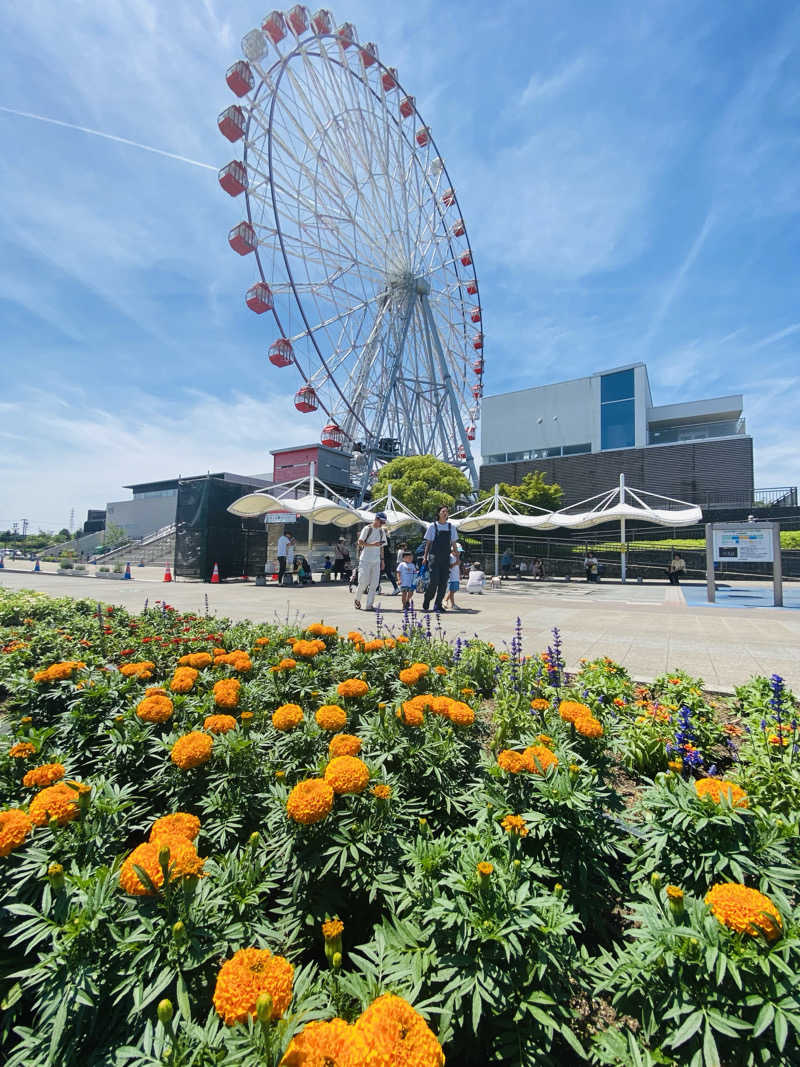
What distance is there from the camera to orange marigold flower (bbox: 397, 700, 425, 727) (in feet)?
6.82

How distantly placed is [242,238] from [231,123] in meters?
3.86

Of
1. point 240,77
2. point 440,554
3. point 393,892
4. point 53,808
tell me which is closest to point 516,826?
point 393,892

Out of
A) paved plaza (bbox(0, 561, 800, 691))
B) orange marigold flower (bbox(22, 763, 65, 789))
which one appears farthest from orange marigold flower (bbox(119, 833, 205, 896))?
paved plaza (bbox(0, 561, 800, 691))

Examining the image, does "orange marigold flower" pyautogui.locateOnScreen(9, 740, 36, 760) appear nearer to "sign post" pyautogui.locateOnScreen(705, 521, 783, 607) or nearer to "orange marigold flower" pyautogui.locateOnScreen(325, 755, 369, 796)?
"orange marigold flower" pyautogui.locateOnScreen(325, 755, 369, 796)

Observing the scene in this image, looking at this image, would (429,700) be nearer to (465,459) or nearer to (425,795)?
(425,795)

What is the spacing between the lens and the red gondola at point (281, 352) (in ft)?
Answer: 77.2

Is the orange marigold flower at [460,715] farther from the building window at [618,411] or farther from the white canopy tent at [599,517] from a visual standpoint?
the building window at [618,411]

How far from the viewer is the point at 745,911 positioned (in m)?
1.02

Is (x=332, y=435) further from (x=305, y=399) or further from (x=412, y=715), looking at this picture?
(x=412, y=715)

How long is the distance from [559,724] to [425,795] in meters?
0.72

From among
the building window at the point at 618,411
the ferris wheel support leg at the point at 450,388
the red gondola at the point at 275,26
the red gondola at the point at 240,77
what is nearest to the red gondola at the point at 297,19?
the red gondola at the point at 275,26

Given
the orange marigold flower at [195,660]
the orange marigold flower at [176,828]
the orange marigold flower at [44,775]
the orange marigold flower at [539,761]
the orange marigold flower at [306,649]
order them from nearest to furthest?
the orange marigold flower at [176,828], the orange marigold flower at [44,775], the orange marigold flower at [539,761], the orange marigold flower at [195,660], the orange marigold flower at [306,649]

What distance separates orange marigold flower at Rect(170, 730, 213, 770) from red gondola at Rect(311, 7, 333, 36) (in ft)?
94.5

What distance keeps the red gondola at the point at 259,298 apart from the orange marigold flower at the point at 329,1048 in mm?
24120
